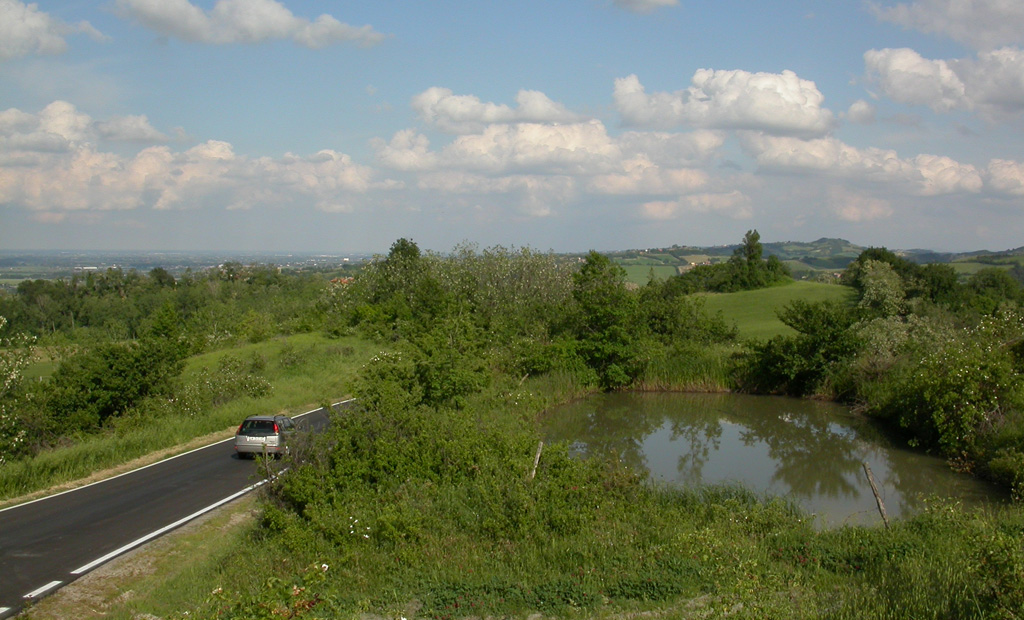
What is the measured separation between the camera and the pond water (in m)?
19.0

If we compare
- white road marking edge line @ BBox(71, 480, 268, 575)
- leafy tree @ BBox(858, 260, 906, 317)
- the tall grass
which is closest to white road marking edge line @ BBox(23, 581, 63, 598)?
white road marking edge line @ BBox(71, 480, 268, 575)

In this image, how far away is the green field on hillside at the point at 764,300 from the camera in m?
60.3

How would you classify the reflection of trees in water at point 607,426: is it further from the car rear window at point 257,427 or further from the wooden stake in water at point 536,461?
the car rear window at point 257,427

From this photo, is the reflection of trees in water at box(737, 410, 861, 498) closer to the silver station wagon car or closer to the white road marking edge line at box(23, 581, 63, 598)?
the silver station wagon car

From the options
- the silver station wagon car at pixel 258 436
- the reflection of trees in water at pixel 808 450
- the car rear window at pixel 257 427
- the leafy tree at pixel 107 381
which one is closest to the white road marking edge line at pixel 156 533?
the silver station wagon car at pixel 258 436

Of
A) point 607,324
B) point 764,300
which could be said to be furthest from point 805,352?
point 764,300

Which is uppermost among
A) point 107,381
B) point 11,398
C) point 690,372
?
point 107,381

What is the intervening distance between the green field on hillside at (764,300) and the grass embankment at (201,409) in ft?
107

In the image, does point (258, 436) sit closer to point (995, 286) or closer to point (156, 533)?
point (156, 533)

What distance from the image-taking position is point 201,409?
27.8 metres

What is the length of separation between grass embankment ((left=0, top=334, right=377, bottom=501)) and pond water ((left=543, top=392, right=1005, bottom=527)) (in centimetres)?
986

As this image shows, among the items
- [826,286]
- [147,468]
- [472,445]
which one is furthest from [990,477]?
[826,286]

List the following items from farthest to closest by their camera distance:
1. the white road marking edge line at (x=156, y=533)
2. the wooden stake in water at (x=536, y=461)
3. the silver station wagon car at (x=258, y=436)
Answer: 1. the silver station wagon car at (x=258, y=436)
2. the wooden stake in water at (x=536, y=461)
3. the white road marking edge line at (x=156, y=533)

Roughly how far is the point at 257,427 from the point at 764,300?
196ft
